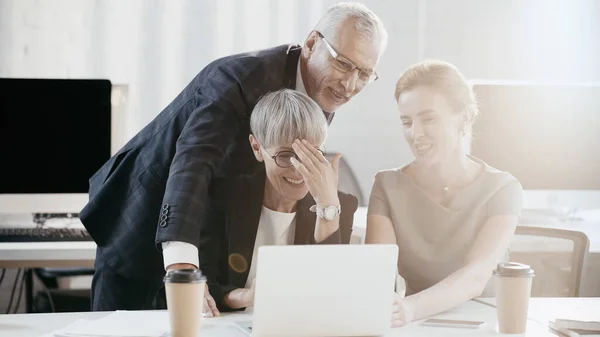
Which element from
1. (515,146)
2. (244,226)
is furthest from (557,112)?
(244,226)

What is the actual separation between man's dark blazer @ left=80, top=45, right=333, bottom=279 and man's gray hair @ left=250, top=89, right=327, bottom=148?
0.13 feet

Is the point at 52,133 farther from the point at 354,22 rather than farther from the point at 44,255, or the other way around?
the point at 354,22

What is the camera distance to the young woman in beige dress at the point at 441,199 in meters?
1.79

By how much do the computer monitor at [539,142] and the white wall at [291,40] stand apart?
1.23 m

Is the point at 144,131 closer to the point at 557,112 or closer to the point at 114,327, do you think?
the point at 114,327

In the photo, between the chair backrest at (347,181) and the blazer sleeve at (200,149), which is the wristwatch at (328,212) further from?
the chair backrest at (347,181)

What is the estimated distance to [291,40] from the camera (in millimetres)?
3664

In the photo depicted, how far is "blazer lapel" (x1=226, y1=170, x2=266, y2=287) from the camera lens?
155 centimetres

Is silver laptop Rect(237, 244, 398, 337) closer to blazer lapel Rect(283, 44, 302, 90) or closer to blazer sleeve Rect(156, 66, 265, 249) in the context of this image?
blazer sleeve Rect(156, 66, 265, 249)

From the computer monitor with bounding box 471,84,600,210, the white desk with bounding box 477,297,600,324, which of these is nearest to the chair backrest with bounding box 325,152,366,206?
the computer monitor with bounding box 471,84,600,210

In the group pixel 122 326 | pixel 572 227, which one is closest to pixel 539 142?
pixel 572 227

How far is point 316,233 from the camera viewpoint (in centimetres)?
155

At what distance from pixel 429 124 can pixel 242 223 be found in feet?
2.24

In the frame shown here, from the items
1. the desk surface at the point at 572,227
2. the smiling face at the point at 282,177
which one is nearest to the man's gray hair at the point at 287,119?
the smiling face at the point at 282,177
